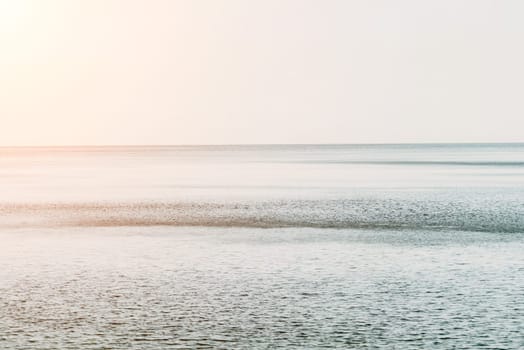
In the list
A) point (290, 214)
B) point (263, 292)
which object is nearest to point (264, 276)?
point (263, 292)

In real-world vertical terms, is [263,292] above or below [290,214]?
above

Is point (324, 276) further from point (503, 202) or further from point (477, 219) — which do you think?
point (503, 202)

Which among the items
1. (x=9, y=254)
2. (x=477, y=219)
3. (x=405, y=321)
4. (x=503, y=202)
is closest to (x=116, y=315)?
(x=405, y=321)

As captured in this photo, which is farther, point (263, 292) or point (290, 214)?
point (290, 214)

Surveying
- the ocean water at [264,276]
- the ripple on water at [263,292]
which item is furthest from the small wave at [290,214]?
the ripple on water at [263,292]

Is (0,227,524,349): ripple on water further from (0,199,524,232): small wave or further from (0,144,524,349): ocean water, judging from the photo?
(0,199,524,232): small wave

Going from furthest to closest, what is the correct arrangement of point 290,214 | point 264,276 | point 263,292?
point 290,214, point 264,276, point 263,292

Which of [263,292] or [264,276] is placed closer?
[263,292]

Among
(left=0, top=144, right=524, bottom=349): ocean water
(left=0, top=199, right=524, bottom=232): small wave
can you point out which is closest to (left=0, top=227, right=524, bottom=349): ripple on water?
(left=0, top=144, right=524, bottom=349): ocean water

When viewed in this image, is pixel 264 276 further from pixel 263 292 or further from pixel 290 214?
pixel 290 214

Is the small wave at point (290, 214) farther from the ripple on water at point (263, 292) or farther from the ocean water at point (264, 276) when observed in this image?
the ripple on water at point (263, 292)

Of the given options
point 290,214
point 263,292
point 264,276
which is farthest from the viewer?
point 290,214

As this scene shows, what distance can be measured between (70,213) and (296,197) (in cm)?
1983

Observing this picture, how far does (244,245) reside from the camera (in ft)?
136
